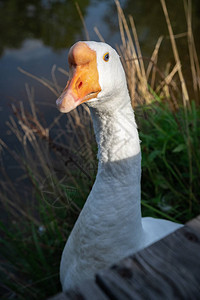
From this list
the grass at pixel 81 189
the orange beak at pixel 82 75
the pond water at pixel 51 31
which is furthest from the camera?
the pond water at pixel 51 31

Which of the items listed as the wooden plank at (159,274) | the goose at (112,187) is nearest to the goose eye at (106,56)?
the goose at (112,187)

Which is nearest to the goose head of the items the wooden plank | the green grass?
the wooden plank

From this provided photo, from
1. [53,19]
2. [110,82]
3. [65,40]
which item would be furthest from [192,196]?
[53,19]

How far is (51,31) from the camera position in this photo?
24.5 ft

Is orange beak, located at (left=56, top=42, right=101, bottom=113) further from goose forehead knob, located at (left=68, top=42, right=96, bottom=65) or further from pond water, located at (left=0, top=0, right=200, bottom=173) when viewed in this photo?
pond water, located at (left=0, top=0, right=200, bottom=173)

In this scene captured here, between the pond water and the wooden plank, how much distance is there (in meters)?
3.97

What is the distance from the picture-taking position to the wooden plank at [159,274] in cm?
63

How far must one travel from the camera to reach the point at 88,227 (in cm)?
156

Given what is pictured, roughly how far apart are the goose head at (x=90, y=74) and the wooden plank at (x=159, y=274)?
2.03 feet

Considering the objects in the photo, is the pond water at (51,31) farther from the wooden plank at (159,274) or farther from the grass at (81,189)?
the wooden plank at (159,274)

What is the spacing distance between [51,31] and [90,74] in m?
6.94

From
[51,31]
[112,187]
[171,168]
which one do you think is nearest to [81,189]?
[171,168]

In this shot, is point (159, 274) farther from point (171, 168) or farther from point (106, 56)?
point (171, 168)

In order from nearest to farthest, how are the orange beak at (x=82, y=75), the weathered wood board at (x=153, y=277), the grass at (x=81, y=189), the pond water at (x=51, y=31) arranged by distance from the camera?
the weathered wood board at (x=153, y=277) < the orange beak at (x=82, y=75) < the grass at (x=81, y=189) < the pond water at (x=51, y=31)
